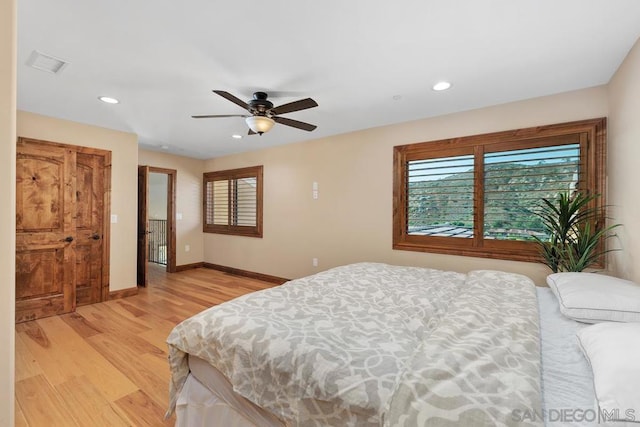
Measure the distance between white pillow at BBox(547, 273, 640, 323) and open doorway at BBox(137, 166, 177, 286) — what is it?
203 inches

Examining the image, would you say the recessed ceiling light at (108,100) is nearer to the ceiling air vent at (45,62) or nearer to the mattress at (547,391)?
the ceiling air vent at (45,62)

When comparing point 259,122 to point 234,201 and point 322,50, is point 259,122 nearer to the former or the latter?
Answer: point 322,50

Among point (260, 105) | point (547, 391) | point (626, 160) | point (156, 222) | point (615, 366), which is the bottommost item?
point (547, 391)

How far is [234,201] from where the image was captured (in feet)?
18.1

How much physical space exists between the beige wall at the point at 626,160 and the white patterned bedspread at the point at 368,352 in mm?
999

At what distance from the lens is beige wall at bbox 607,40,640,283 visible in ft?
6.26

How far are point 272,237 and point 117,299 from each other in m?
2.35

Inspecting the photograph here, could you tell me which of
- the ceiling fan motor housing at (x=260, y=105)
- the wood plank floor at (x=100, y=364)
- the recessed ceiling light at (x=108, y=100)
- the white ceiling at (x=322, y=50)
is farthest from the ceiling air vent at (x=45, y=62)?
the wood plank floor at (x=100, y=364)

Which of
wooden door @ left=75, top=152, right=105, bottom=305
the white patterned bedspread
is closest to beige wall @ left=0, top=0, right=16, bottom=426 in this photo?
the white patterned bedspread

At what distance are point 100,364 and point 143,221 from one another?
112 inches

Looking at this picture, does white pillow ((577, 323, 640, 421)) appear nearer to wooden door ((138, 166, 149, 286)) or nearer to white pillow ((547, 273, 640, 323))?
white pillow ((547, 273, 640, 323))

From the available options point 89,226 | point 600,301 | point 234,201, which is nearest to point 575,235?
point 600,301

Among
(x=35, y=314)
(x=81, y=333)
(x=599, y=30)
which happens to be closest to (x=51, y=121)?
(x=35, y=314)

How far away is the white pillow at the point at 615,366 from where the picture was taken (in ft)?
2.29
